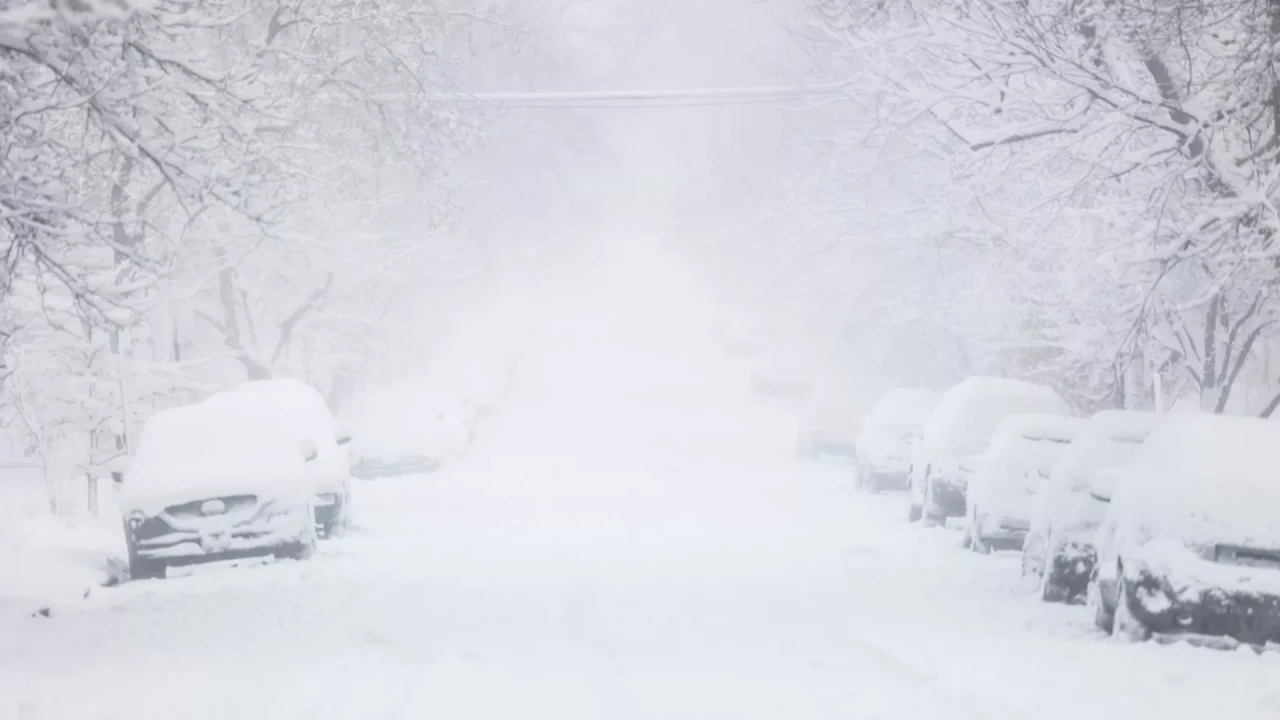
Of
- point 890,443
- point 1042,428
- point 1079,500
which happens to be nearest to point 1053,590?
point 1079,500

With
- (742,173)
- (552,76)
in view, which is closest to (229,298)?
(552,76)

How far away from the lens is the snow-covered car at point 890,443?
25562 mm

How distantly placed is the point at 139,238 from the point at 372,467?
1233 centimetres

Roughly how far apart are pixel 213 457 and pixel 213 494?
0.71 meters

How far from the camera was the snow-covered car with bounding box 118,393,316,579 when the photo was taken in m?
13.9

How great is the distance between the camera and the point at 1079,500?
11609 mm

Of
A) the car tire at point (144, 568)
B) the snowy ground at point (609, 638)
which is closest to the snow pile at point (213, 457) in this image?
the car tire at point (144, 568)

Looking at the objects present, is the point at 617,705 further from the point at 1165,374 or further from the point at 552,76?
the point at 552,76

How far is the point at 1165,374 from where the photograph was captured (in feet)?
73.7

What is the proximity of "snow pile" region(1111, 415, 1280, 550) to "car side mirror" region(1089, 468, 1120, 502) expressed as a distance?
51 cm

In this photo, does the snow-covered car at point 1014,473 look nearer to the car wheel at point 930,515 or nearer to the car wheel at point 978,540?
the car wheel at point 978,540

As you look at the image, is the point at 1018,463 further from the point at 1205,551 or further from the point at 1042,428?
the point at 1205,551

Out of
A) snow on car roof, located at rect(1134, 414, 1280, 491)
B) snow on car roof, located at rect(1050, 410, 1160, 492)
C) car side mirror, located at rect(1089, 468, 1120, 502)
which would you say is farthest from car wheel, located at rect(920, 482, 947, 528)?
snow on car roof, located at rect(1134, 414, 1280, 491)

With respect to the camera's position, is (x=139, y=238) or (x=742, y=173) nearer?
(x=139, y=238)
